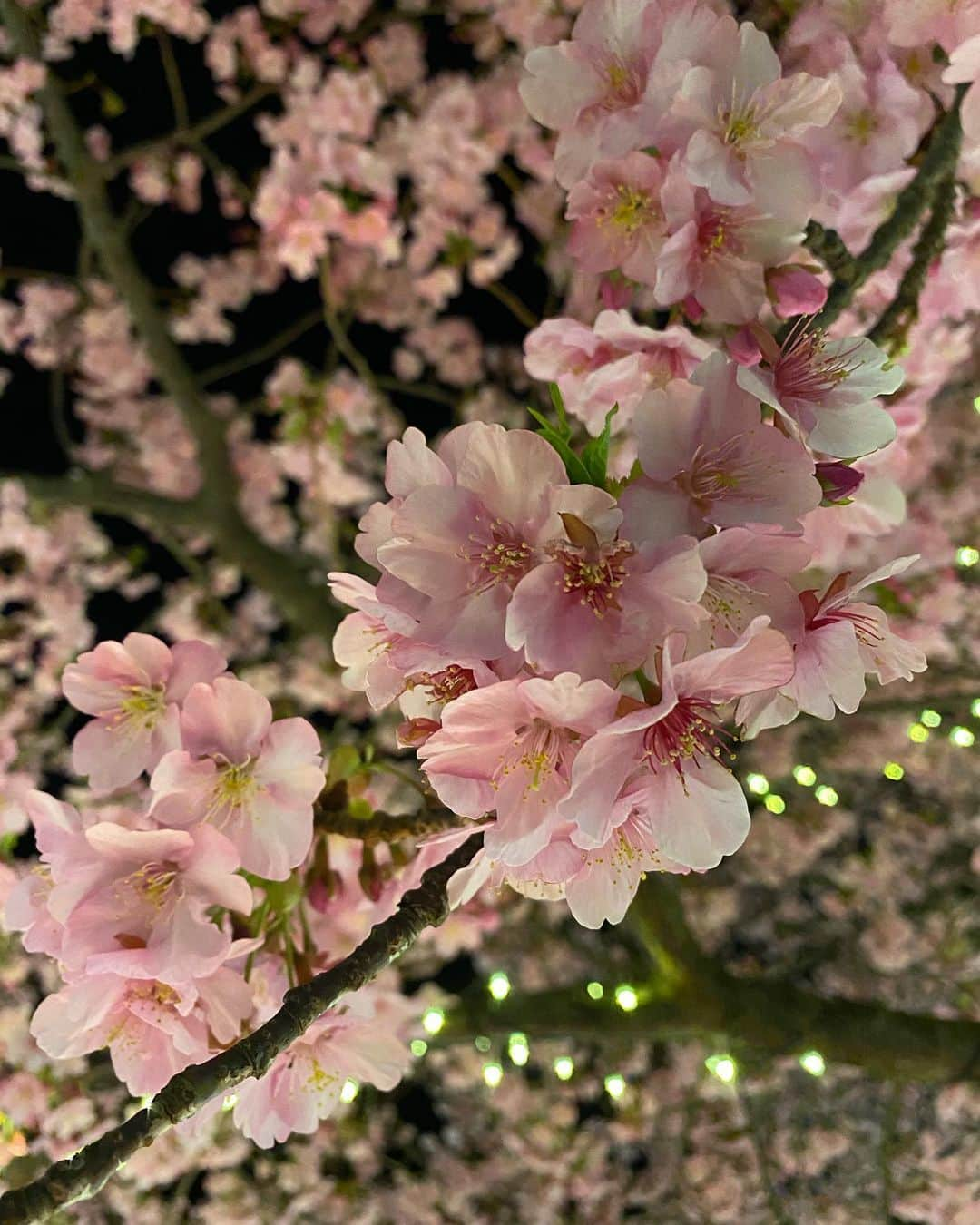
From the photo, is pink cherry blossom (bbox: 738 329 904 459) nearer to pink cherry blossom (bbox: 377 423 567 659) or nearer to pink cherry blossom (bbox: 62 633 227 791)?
pink cherry blossom (bbox: 377 423 567 659)

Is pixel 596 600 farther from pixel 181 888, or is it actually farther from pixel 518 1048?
pixel 518 1048

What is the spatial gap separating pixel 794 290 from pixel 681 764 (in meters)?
0.44

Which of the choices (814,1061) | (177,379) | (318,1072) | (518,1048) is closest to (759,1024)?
(814,1061)

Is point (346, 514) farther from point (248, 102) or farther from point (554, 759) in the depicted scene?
point (554, 759)

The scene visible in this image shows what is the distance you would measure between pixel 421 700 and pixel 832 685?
0.31 metres

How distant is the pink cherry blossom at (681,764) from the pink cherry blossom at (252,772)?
1.05 feet

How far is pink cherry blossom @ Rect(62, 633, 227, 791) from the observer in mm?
868

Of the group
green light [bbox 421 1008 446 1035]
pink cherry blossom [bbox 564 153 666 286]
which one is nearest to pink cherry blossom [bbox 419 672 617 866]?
pink cherry blossom [bbox 564 153 666 286]

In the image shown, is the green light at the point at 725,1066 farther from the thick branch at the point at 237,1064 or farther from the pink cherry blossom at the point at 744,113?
the pink cherry blossom at the point at 744,113

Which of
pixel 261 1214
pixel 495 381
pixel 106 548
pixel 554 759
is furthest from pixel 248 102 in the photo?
pixel 261 1214

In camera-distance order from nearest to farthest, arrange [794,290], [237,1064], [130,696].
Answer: [237,1064] → [794,290] → [130,696]

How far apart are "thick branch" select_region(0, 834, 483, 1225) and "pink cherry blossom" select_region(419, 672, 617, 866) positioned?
162 millimetres

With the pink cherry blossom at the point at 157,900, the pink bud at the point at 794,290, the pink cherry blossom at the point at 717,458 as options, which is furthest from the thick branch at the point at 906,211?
the pink cherry blossom at the point at 157,900

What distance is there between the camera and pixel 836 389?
0.66 m
